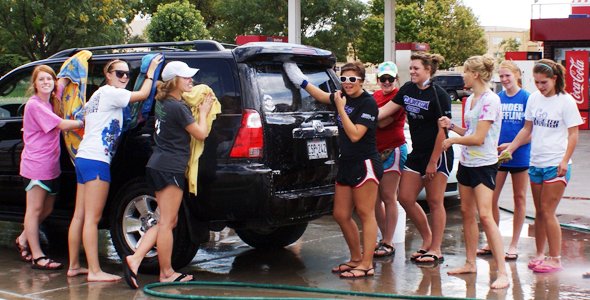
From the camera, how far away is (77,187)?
22.5ft

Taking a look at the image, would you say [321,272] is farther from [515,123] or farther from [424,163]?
[515,123]

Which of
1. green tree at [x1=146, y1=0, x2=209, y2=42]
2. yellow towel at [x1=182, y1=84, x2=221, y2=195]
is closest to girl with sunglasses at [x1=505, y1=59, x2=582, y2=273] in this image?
yellow towel at [x1=182, y1=84, x2=221, y2=195]

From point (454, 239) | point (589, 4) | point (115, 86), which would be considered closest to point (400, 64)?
point (589, 4)

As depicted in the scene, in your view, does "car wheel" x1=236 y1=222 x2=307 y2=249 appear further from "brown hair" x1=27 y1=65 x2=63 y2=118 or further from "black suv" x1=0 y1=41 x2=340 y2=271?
"brown hair" x1=27 y1=65 x2=63 y2=118

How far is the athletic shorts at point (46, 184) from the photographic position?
275 inches

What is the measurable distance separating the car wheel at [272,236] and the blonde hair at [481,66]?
7.60ft

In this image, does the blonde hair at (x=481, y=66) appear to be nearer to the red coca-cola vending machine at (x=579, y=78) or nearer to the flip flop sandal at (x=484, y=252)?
the flip flop sandal at (x=484, y=252)

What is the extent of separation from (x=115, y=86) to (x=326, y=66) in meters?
1.88

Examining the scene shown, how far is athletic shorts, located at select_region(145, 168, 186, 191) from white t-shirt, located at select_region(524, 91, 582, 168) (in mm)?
2893

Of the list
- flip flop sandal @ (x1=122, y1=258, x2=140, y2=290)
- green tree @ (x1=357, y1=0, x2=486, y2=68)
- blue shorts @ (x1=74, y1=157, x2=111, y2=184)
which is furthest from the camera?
green tree @ (x1=357, y1=0, x2=486, y2=68)

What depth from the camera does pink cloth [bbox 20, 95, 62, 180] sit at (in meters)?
6.92

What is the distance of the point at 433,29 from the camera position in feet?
211

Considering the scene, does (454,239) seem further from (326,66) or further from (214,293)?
(214,293)

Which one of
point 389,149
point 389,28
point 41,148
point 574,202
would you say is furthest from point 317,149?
point 389,28
